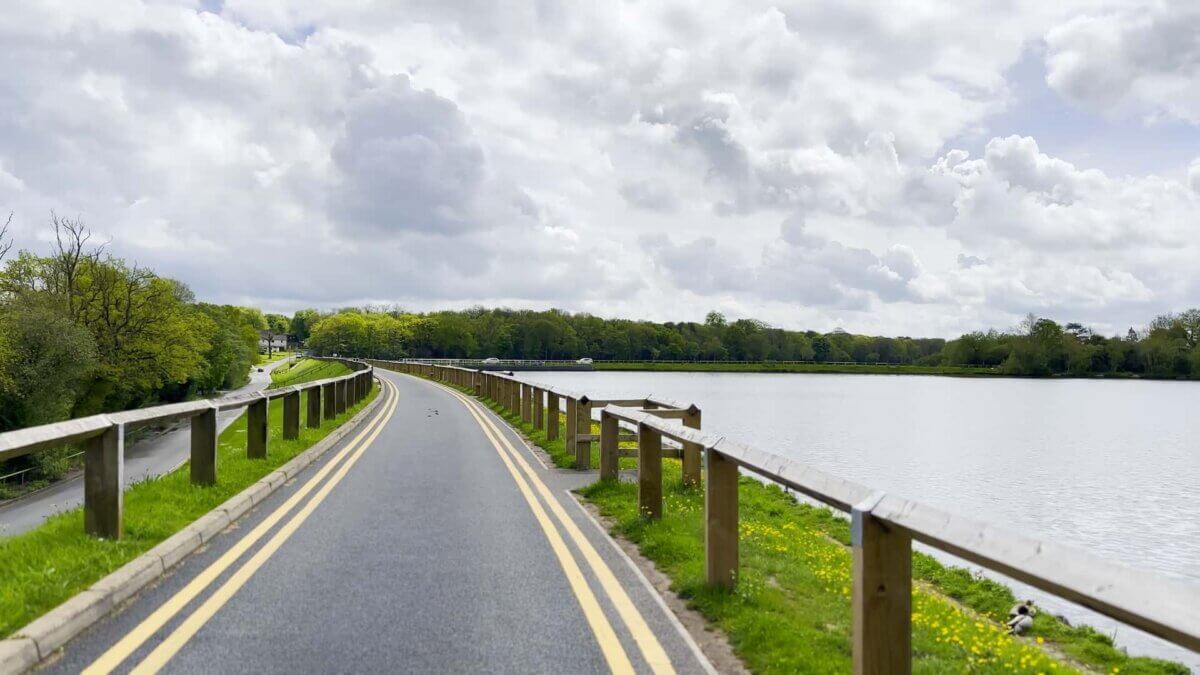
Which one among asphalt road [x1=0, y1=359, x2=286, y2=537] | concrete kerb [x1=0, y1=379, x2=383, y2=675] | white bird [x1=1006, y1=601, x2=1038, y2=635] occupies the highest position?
concrete kerb [x1=0, y1=379, x2=383, y2=675]

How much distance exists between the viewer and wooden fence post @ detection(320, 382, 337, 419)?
20688 millimetres

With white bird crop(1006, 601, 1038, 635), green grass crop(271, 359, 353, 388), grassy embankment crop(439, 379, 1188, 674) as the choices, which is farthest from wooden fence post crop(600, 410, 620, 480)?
green grass crop(271, 359, 353, 388)

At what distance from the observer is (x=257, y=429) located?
12586 mm

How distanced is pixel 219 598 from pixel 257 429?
706 cm

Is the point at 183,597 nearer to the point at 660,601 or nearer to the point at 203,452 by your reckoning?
the point at 660,601

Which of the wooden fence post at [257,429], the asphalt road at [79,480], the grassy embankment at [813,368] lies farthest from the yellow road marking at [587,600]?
the grassy embankment at [813,368]

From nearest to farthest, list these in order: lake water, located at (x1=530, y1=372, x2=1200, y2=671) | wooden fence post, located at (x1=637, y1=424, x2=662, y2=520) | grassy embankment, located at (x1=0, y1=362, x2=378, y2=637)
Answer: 1. grassy embankment, located at (x1=0, y1=362, x2=378, y2=637)
2. wooden fence post, located at (x1=637, y1=424, x2=662, y2=520)
3. lake water, located at (x1=530, y1=372, x2=1200, y2=671)

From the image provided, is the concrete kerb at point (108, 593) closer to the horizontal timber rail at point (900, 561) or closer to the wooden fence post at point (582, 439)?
the horizontal timber rail at point (900, 561)

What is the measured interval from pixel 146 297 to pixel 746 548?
66089 mm

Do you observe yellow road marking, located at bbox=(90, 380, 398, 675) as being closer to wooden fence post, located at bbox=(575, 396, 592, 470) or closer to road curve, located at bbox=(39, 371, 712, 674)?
road curve, located at bbox=(39, 371, 712, 674)

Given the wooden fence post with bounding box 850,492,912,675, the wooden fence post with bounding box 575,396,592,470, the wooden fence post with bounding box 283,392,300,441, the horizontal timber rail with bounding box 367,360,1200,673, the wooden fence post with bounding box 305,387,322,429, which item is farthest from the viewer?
the wooden fence post with bounding box 305,387,322,429

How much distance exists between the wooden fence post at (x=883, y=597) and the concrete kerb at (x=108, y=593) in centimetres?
428

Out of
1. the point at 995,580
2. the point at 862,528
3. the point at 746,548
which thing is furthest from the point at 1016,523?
the point at 862,528

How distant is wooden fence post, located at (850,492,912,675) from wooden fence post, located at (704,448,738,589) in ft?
7.50
